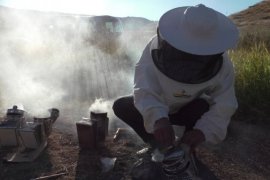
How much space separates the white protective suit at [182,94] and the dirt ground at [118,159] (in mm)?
693

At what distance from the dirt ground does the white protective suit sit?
0.69m

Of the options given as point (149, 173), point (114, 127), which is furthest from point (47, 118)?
point (149, 173)

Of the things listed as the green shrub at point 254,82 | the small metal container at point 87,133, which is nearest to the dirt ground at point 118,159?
the small metal container at point 87,133

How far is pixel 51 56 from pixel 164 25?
662cm

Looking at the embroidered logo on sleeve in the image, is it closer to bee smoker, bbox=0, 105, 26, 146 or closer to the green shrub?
bee smoker, bbox=0, 105, 26, 146

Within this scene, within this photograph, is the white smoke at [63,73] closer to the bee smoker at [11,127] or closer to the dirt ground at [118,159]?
the bee smoker at [11,127]

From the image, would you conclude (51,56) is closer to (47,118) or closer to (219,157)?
(47,118)

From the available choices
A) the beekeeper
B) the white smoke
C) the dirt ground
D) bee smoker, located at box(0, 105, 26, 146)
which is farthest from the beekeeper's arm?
the white smoke

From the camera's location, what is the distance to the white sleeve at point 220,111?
2.80 m

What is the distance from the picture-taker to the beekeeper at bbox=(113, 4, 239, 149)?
262cm

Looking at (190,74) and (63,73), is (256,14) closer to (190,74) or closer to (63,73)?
(63,73)

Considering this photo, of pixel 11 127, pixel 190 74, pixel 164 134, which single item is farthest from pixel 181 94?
pixel 11 127

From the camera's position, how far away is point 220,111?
9.42ft

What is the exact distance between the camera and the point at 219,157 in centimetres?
373
